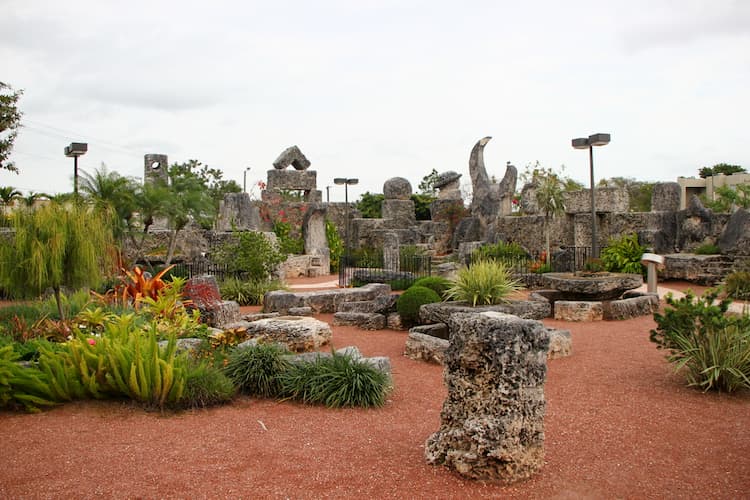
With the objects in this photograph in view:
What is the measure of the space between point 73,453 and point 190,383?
135cm

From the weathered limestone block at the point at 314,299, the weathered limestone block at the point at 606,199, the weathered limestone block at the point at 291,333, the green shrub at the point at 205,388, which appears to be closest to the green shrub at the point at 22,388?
the green shrub at the point at 205,388

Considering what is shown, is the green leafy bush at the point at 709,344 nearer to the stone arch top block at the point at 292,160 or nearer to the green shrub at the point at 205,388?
the green shrub at the point at 205,388

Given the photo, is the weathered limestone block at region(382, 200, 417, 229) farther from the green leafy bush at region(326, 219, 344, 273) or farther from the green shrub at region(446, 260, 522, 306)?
the green shrub at region(446, 260, 522, 306)

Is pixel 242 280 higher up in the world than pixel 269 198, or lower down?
lower down

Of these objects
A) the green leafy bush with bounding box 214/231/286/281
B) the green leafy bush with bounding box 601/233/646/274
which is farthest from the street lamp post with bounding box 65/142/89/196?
the green leafy bush with bounding box 601/233/646/274

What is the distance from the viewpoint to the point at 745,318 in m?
6.68

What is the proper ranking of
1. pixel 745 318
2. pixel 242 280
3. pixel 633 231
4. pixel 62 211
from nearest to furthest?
1. pixel 745 318
2. pixel 62 211
3. pixel 242 280
4. pixel 633 231

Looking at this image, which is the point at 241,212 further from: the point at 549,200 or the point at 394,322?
the point at 394,322

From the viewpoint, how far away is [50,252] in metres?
7.78

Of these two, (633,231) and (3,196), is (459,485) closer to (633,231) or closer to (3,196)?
(633,231)

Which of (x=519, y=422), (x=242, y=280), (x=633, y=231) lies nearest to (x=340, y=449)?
(x=519, y=422)

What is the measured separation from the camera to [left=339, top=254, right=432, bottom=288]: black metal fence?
625 inches

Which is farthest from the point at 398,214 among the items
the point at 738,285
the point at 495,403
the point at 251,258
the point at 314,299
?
the point at 495,403

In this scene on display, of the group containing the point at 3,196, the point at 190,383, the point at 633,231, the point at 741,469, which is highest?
the point at 3,196
